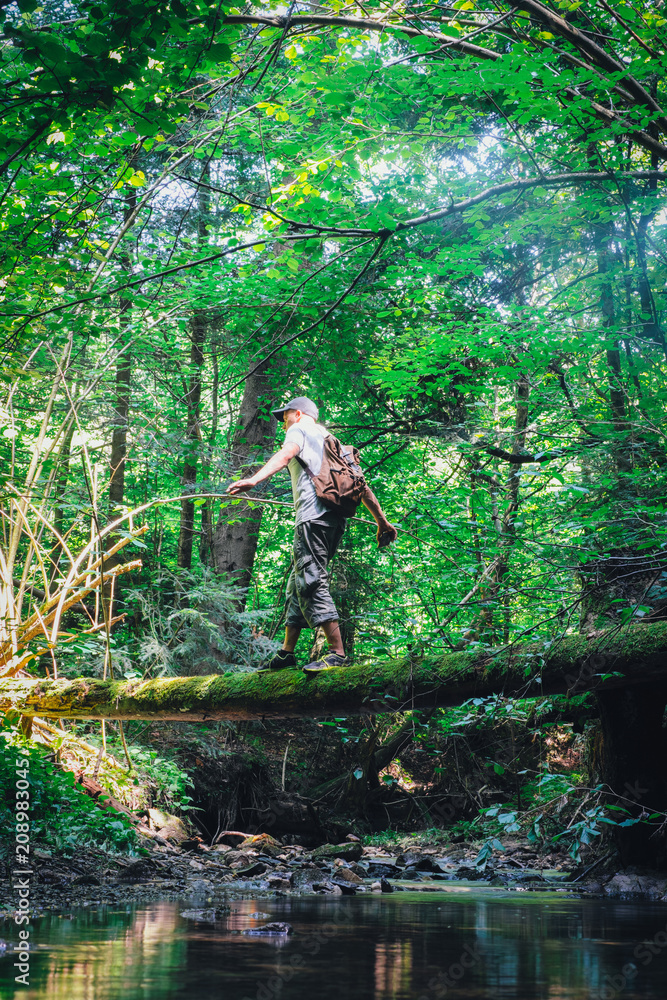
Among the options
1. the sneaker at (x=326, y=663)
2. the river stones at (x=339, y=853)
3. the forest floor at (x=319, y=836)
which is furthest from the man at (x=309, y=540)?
the river stones at (x=339, y=853)

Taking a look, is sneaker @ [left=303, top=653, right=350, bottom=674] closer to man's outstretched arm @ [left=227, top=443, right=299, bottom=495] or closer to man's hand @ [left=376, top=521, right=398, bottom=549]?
man's hand @ [left=376, top=521, right=398, bottom=549]

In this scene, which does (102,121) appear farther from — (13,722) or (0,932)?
(13,722)

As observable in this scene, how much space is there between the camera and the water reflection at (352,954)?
2.89m

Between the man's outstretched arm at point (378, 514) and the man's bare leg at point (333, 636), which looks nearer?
the man's bare leg at point (333, 636)

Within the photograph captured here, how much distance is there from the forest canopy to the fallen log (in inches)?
9.9

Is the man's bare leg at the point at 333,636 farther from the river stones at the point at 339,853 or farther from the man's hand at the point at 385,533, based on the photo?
the river stones at the point at 339,853

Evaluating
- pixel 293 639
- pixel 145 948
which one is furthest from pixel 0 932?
pixel 293 639

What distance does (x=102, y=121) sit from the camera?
217 inches

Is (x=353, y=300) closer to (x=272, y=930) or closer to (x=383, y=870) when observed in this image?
(x=383, y=870)

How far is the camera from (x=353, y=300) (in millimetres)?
11445

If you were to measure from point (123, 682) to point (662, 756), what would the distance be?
5381 mm

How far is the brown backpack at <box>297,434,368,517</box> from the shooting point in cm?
647

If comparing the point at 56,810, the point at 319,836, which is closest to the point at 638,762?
the point at 319,836

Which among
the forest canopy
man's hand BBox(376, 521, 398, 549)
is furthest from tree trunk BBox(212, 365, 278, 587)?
man's hand BBox(376, 521, 398, 549)
